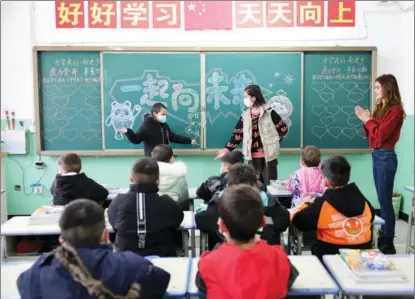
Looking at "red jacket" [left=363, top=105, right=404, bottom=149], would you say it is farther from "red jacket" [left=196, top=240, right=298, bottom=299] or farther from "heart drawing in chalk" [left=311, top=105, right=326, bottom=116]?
"red jacket" [left=196, top=240, right=298, bottom=299]

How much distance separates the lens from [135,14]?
5.26 meters

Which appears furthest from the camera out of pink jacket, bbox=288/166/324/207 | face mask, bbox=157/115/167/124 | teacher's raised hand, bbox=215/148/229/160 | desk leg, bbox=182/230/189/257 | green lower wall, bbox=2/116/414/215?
green lower wall, bbox=2/116/414/215

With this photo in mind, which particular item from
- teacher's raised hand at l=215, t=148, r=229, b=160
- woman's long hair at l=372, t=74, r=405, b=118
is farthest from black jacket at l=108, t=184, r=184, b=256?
teacher's raised hand at l=215, t=148, r=229, b=160

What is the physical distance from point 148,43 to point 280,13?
1532mm

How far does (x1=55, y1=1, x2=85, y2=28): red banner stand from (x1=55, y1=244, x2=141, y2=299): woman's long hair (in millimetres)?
4169

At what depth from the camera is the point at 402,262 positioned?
86.6 inches

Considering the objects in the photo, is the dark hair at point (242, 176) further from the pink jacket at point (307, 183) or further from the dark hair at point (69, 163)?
the dark hair at point (69, 163)

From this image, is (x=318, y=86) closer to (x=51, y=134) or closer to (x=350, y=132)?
(x=350, y=132)

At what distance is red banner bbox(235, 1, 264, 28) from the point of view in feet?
17.3

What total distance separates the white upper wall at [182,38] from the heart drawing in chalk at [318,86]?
461 mm

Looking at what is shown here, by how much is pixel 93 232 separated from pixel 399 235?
13.0 feet

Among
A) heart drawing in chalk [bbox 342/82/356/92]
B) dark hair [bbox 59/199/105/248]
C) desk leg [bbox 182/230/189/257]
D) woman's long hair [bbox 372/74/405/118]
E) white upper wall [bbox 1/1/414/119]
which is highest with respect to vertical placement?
white upper wall [bbox 1/1/414/119]

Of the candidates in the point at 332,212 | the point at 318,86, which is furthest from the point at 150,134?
the point at 332,212

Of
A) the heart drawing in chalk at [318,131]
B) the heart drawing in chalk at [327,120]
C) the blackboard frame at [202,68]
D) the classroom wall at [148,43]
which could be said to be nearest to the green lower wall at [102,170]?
the classroom wall at [148,43]
